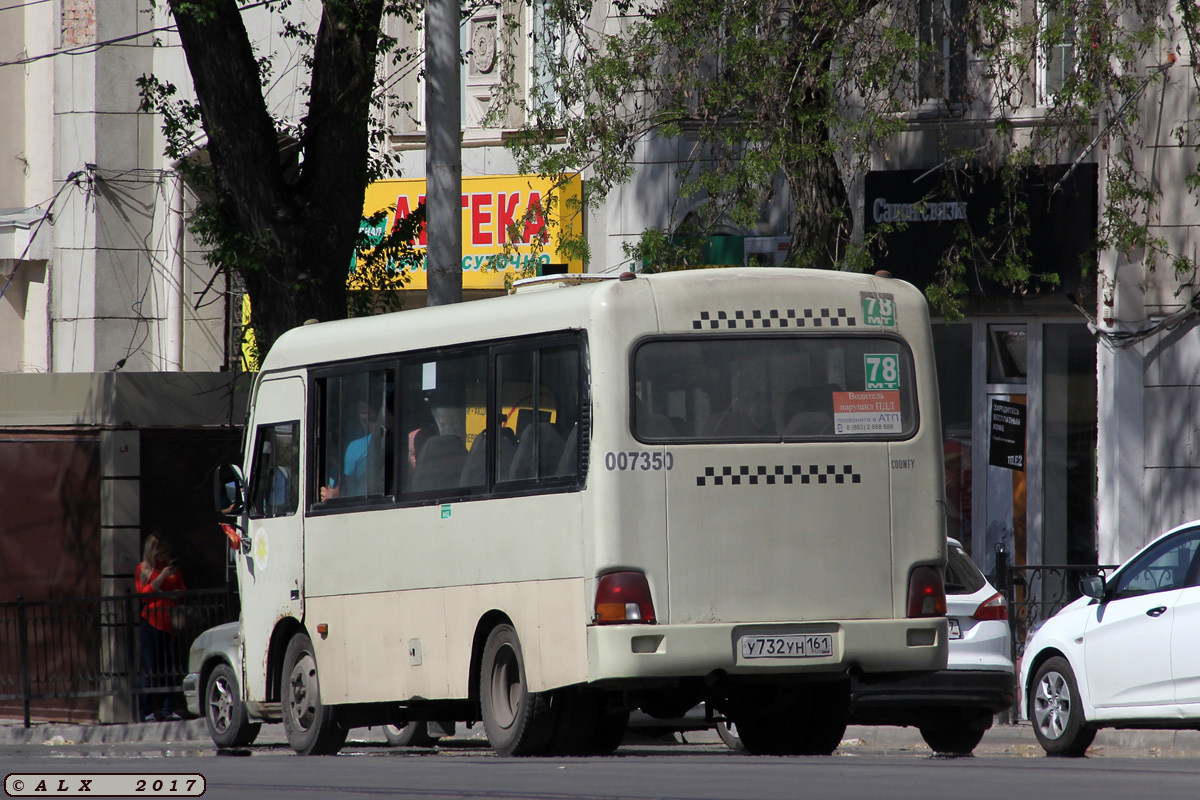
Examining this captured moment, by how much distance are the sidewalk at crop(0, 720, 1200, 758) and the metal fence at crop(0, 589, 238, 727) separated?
0.40 m

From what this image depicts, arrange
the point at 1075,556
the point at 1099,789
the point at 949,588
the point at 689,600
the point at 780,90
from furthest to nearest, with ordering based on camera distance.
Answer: the point at 1075,556 → the point at 780,90 → the point at 949,588 → the point at 689,600 → the point at 1099,789

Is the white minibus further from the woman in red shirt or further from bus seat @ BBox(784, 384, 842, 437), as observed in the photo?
the woman in red shirt

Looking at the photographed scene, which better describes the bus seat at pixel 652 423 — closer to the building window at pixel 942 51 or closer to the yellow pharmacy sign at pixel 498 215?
the building window at pixel 942 51

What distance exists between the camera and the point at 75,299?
24.5 metres

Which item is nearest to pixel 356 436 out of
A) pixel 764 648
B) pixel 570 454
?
pixel 570 454

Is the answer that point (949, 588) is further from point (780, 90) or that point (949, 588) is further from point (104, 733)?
point (104, 733)

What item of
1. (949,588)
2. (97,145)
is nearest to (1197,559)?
(949,588)

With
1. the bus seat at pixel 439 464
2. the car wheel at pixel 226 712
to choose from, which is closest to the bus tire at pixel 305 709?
the car wheel at pixel 226 712

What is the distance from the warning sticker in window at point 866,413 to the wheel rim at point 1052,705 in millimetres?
3489

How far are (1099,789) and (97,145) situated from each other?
747 inches

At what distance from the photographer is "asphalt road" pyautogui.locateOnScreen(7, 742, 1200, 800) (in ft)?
25.5

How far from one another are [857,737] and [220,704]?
17.1 feet

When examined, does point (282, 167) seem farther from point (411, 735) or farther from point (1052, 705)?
point (1052, 705)

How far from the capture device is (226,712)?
573 inches
